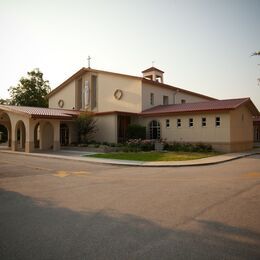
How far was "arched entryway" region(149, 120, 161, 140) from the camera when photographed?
27.6 meters

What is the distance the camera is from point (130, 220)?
5605 millimetres

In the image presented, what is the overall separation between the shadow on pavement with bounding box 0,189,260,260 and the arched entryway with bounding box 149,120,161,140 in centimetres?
2182

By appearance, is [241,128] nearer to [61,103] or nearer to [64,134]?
[64,134]

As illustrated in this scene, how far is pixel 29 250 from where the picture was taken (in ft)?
13.7

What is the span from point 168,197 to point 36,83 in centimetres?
5651

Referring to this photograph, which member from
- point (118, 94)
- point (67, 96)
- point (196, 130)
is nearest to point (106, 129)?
point (118, 94)

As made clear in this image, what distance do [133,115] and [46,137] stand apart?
10.1 meters

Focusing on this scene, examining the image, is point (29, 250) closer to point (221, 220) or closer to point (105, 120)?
point (221, 220)

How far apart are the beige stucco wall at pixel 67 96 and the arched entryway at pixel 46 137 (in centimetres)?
767

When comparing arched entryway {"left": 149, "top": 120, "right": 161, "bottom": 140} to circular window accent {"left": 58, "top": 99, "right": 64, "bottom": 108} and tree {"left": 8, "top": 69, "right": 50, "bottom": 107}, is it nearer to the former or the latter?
circular window accent {"left": 58, "top": 99, "right": 64, "bottom": 108}

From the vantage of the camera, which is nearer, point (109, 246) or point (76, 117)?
point (109, 246)

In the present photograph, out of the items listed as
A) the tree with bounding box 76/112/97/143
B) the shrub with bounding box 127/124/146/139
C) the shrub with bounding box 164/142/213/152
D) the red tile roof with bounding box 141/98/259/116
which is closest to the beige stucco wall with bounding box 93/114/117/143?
the tree with bounding box 76/112/97/143

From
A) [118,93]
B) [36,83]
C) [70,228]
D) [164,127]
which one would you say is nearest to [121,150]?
[164,127]

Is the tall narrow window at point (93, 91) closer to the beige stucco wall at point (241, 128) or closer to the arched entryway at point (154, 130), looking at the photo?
the arched entryway at point (154, 130)
